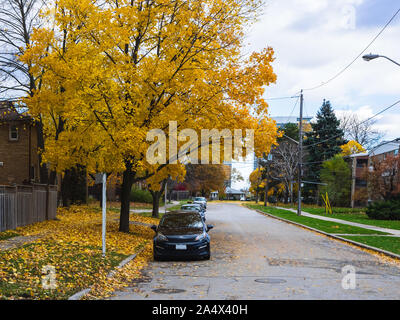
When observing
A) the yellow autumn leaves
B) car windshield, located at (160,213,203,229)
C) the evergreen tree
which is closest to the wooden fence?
the yellow autumn leaves

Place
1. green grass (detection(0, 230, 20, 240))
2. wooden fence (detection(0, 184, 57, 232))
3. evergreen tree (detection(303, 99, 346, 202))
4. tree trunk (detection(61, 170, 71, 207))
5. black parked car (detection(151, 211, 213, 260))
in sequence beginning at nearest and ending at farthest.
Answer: black parked car (detection(151, 211, 213, 260)) < green grass (detection(0, 230, 20, 240)) < wooden fence (detection(0, 184, 57, 232)) < tree trunk (detection(61, 170, 71, 207)) < evergreen tree (detection(303, 99, 346, 202))

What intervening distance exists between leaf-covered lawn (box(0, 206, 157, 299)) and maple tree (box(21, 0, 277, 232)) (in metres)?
2.92

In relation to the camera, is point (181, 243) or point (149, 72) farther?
point (149, 72)

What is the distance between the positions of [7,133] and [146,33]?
76.3ft

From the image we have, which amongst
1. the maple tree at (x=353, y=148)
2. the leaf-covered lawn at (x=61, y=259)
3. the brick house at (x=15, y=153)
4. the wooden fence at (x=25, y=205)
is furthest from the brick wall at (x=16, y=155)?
the maple tree at (x=353, y=148)

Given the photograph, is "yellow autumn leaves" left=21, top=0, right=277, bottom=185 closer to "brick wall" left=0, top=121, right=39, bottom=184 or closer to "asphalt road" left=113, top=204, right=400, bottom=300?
"asphalt road" left=113, top=204, right=400, bottom=300

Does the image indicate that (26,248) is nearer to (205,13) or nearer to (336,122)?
(205,13)

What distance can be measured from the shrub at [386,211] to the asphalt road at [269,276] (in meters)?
22.0

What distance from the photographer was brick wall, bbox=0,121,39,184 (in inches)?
1420

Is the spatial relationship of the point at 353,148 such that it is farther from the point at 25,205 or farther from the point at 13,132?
the point at 25,205

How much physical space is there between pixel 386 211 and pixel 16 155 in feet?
102

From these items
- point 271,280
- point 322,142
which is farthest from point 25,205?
point 322,142

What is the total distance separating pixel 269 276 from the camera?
411 inches
